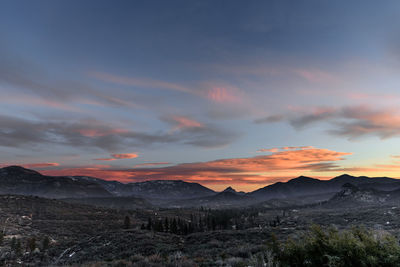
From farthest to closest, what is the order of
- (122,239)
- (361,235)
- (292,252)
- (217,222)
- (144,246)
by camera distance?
(217,222), (122,239), (144,246), (292,252), (361,235)

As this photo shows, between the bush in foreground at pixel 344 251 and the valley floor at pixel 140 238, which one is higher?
the bush in foreground at pixel 344 251

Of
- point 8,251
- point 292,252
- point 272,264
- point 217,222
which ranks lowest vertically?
point 217,222

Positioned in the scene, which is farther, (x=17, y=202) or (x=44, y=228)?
(x=17, y=202)

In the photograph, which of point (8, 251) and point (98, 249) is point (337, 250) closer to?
point (98, 249)

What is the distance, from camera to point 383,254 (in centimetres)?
853

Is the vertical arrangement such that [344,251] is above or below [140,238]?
above

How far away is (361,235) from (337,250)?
1.36 metres

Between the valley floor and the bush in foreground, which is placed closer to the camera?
the bush in foreground

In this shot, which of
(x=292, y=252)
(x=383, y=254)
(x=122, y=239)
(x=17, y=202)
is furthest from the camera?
(x=17, y=202)

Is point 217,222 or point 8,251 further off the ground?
point 8,251

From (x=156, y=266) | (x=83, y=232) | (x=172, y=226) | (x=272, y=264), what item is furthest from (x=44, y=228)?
(x=272, y=264)

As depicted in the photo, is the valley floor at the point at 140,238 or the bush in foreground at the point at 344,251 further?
the valley floor at the point at 140,238

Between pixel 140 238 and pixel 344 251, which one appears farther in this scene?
pixel 140 238

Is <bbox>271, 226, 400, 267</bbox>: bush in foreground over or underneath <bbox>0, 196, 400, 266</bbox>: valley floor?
over
